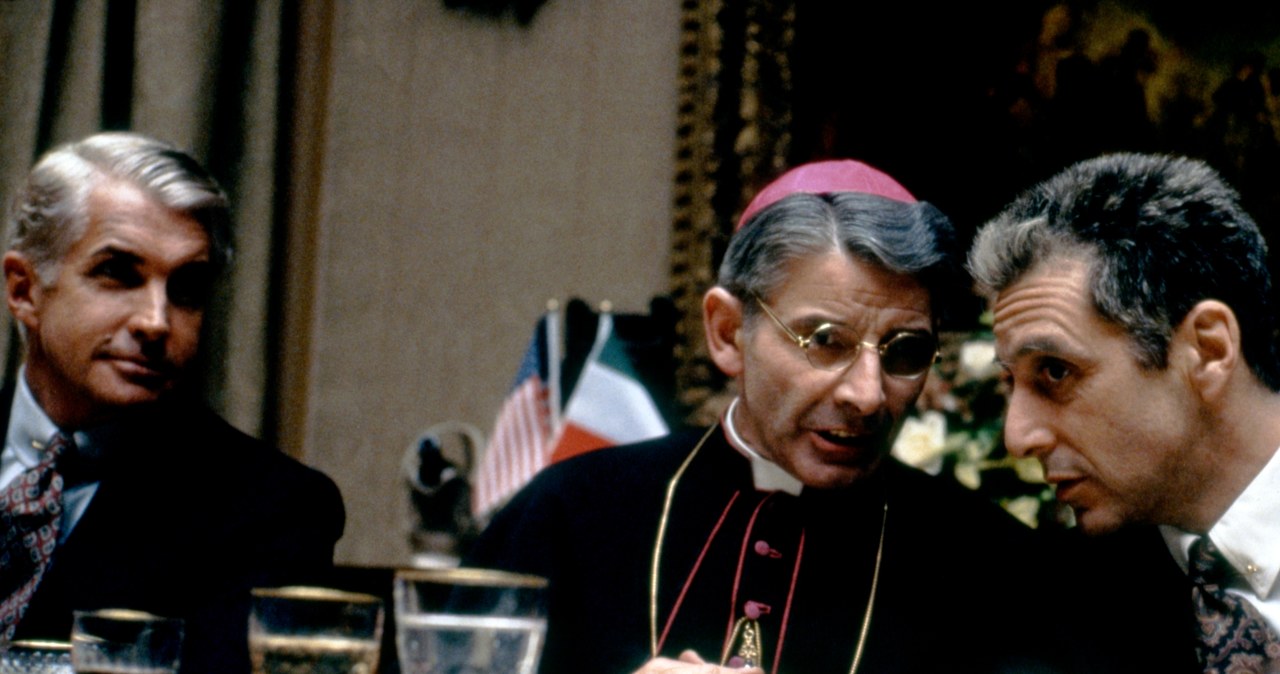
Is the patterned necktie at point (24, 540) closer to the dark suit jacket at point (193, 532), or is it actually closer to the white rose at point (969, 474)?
the dark suit jacket at point (193, 532)

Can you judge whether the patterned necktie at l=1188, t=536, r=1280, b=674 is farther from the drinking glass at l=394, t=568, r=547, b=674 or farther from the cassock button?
the drinking glass at l=394, t=568, r=547, b=674

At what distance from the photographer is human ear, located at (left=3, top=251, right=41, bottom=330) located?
9.38 feet

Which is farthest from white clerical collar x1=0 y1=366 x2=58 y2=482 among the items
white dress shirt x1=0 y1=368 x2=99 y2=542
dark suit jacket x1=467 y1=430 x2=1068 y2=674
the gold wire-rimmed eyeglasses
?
the gold wire-rimmed eyeglasses

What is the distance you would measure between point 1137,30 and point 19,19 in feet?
9.99

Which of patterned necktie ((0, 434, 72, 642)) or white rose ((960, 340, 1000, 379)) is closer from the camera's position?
patterned necktie ((0, 434, 72, 642))

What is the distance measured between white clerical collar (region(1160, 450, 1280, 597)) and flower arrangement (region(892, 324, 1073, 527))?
3.34 feet

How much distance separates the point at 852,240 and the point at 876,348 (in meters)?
0.19

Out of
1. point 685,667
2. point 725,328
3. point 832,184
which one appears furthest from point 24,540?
point 832,184

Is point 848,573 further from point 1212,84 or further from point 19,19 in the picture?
point 19,19

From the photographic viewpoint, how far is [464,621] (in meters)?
1.19

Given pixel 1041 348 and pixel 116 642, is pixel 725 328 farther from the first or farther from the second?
pixel 116 642

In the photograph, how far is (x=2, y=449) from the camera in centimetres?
283

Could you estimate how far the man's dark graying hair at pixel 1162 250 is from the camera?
2.22 m

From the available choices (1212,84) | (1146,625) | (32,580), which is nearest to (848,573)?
(1146,625)
